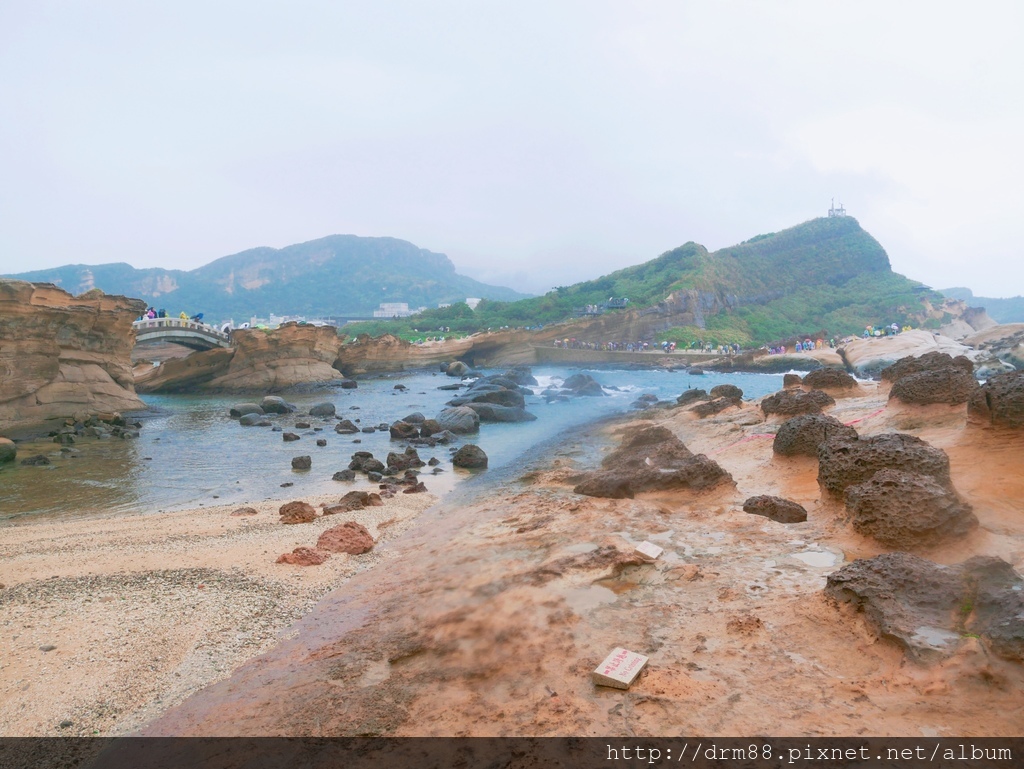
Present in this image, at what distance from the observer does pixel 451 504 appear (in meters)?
11.3

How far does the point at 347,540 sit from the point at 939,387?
30.5 feet

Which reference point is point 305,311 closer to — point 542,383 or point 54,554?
point 542,383

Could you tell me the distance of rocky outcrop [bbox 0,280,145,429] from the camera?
20.5 m

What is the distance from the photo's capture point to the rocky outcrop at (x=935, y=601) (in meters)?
3.38

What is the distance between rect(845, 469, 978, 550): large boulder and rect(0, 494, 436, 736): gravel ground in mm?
5894

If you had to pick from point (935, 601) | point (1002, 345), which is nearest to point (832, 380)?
point (935, 601)

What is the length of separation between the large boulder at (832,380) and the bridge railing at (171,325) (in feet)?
97.4

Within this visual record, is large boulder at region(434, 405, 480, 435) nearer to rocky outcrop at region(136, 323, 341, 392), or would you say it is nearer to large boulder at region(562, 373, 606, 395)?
large boulder at region(562, 373, 606, 395)

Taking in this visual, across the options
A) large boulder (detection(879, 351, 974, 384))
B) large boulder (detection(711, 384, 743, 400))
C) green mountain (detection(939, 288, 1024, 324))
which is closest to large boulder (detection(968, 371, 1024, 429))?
Answer: large boulder (detection(879, 351, 974, 384))

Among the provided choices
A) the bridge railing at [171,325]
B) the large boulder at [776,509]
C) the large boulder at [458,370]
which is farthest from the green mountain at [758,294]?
the large boulder at [776,509]

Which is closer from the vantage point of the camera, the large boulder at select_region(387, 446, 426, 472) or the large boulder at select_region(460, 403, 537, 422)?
the large boulder at select_region(387, 446, 426, 472)

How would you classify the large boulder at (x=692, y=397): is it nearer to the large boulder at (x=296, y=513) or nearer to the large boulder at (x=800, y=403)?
the large boulder at (x=800, y=403)

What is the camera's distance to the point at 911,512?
17.0 feet

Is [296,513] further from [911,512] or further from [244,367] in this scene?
[244,367]
